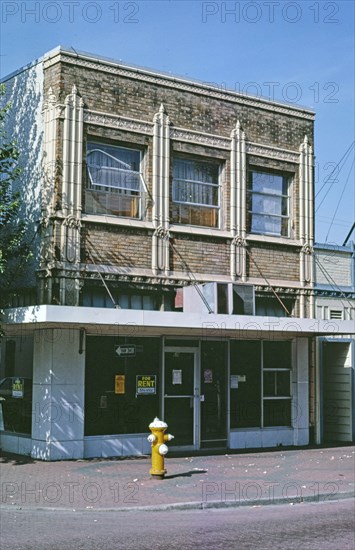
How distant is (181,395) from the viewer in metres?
18.6

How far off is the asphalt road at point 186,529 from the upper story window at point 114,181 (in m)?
7.88

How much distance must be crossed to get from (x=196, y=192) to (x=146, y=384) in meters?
4.70

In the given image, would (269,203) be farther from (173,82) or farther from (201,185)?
(173,82)

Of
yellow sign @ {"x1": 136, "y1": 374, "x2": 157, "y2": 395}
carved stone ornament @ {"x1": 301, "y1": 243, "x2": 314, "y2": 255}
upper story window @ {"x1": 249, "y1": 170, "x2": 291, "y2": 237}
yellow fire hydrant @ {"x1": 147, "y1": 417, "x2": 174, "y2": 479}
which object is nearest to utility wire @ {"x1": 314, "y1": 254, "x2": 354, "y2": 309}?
carved stone ornament @ {"x1": 301, "y1": 243, "x2": 314, "y2": 255}

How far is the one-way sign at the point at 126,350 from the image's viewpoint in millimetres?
17719

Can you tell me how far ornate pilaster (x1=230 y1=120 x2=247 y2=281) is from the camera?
776 inches

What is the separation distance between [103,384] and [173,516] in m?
6.17

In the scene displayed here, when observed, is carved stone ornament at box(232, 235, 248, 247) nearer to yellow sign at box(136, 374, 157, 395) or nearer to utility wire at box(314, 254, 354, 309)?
utility wire at box(314, 254, 354, 309)

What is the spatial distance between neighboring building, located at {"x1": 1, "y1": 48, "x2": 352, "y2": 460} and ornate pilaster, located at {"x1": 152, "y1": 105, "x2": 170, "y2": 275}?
0.03 meters

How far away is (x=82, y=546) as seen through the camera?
29.9 feet

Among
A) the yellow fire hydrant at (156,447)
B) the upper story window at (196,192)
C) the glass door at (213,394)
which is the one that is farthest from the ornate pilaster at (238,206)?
the yellow fire hydrant at (156,447)

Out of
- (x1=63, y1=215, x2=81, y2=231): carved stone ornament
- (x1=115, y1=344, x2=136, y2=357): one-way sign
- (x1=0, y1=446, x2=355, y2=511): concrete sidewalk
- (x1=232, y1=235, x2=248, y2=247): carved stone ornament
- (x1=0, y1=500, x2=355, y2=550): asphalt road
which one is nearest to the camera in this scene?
(x1=0, y1=500, x2=355, y2=550): asphalt road

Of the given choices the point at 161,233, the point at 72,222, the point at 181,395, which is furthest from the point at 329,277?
the point at 72,222

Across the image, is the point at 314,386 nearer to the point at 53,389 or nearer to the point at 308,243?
the point at 308,243
